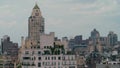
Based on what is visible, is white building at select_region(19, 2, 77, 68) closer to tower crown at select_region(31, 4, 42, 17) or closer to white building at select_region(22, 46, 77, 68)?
white building at select_region(22, 46, 77, 68)

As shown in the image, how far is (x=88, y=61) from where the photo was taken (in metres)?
157

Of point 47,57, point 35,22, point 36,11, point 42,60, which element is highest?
point 36,11

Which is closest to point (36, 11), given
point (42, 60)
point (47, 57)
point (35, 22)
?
point (35, 22)

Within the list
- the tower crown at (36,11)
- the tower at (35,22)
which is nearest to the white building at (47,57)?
the tower at (35,22)

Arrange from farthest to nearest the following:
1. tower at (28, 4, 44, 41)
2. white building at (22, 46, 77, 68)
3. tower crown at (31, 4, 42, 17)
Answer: tower crown at (31, 4, 42, 17)
tower at (28, 4, 44, 41)
white building at (22, 46, 77, 68)

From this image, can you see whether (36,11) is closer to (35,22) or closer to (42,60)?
(35,22)

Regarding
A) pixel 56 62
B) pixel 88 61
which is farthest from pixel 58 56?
pixel 88 61

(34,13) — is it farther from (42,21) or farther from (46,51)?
(46,51)

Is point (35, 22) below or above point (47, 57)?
above

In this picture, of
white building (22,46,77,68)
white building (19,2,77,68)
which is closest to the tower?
white building (19,2,77,68)

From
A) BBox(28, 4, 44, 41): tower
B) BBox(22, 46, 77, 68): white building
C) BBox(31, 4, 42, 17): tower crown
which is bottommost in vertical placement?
BBox(22, 46, 77, 68): white building

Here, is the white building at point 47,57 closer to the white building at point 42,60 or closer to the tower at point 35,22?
the white building at point 42,60

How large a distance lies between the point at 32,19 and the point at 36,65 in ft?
184

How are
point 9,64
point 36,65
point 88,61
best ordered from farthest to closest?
point 88,61, point 9,64, point 36,65
